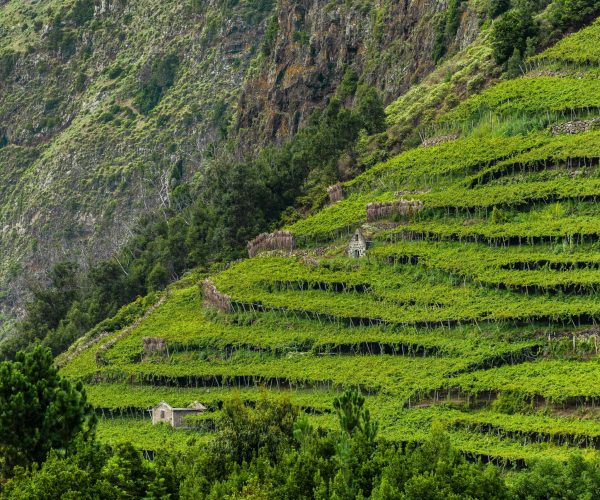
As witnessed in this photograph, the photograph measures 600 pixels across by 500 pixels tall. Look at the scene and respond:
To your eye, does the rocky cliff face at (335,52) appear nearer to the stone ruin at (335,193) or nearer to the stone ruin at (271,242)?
the stone ruin at (335,193)

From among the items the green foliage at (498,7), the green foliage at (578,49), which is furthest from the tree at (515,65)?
the green foliage at (498,7)

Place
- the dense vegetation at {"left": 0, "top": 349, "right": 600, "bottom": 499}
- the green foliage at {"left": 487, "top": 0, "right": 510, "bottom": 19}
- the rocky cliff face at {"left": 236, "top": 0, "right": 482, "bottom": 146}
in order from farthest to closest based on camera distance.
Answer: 1. the rocky cliff face at {"left": 236, "top": 0, "right": 482, "bottom": 146}
2. the green foliage at {"left": 487, "top": 0, "right": 510, "bottom": 19}
3. the dense vegetation at {"left": 0, "top": 349, "right": 600, "bottom": 499}

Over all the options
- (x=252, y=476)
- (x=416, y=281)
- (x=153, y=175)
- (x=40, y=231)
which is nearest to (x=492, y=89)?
(x=416, y=281)

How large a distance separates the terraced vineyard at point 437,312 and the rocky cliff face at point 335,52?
102 ft

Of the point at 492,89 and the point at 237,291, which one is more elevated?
the point at 492,89

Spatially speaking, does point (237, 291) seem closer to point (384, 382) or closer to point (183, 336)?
point (183, 336)

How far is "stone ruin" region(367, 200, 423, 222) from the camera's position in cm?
9450

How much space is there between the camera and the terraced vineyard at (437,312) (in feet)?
235

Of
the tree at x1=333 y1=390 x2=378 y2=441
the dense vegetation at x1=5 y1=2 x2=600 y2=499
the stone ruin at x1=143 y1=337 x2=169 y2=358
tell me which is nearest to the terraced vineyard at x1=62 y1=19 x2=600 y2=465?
the dense vegetation at x1=5 y1=2 x2=600 y2=499

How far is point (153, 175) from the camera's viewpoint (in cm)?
19438

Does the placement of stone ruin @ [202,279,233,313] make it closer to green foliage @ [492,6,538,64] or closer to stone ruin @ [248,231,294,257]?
stone ruin @ [248,231,294,257]

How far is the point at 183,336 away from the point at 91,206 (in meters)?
110

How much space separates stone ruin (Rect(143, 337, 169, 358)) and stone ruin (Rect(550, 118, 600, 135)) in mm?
32058

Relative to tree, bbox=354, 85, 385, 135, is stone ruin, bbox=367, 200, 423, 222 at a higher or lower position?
lower
